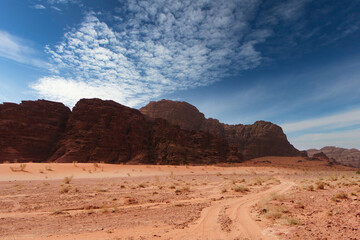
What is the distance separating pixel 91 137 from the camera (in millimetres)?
51000

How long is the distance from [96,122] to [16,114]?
1787cm

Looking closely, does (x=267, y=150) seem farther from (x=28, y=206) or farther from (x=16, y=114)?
(x=28, y=206)

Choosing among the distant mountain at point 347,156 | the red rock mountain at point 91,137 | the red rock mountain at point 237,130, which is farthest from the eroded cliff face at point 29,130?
the distant mountain at point 347,156

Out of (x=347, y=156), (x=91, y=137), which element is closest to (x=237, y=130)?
(x=347, y=156)

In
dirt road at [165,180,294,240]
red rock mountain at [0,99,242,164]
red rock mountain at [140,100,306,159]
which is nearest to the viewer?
dirt road at [165,180,294,240]

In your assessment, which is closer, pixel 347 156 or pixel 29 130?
pixel 29 130

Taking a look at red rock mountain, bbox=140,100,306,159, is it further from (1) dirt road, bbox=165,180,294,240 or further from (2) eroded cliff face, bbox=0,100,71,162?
(1) dirt road, bbox=165,180,294,240

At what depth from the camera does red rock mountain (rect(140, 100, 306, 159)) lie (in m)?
97.0

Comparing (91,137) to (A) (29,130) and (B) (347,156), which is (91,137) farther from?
(B) (347,156)

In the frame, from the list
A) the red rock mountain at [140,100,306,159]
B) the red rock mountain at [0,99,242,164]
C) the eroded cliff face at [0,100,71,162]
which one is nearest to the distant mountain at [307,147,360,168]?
the red rock mountain at [140,100,306,159]

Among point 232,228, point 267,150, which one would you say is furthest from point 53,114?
point 267,150

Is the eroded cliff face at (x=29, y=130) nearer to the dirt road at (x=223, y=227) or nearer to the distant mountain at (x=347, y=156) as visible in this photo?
the dirt road at (x=223, y=227)

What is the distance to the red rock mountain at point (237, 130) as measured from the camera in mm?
97000

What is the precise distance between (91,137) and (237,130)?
78004 mm
